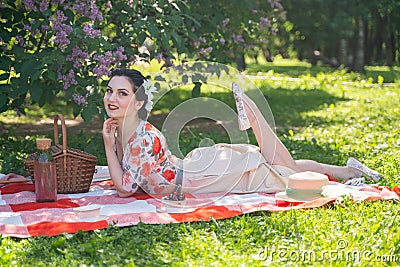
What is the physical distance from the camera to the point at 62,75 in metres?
5.36

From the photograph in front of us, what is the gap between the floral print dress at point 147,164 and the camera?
400cm

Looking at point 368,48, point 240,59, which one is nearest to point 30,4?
point 240,59

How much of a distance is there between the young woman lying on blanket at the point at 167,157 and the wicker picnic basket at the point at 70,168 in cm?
22

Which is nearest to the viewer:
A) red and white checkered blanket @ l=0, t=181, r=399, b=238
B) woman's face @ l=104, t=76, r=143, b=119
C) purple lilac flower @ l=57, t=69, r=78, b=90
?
red and white checkered blanket @ l=0, t=181, r=399, b=238

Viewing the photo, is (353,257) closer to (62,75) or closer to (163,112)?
(62,75)

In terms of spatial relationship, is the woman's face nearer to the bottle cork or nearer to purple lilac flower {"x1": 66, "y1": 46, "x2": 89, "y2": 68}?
the bottle cork

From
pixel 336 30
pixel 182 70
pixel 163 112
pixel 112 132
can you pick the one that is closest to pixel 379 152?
pixel 182 70

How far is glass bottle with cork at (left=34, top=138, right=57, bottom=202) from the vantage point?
12.9 ft

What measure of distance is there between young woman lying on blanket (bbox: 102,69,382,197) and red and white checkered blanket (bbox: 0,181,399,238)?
0.38 feet

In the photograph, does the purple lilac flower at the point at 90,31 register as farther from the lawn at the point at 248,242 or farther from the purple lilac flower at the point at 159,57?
the lawn at the point at 248,242

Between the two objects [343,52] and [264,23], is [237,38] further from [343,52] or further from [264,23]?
[343,52]

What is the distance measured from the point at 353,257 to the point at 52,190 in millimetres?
1886

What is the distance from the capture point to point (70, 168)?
416 centimetres

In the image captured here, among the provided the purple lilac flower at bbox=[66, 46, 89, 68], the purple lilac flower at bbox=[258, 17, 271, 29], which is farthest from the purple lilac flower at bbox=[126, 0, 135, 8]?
Answer: the purple lilac flower at bbox=[258, 17, 271, 29]
